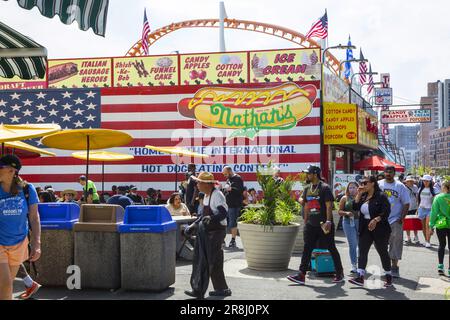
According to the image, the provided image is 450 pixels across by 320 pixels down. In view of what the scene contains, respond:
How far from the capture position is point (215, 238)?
24.0 feet

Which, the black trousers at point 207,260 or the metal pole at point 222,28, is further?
the metal pole at point 222,28

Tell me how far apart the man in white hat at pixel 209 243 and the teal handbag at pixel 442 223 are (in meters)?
3.94

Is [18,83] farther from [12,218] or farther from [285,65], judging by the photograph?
[12,218]

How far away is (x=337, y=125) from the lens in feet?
65.1

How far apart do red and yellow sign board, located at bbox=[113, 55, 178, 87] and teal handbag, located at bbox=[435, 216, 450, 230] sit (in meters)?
15.8

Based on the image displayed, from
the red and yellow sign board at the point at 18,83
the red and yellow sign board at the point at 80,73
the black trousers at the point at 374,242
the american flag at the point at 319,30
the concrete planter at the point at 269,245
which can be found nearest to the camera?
A: the black trousers at the point at 374,242

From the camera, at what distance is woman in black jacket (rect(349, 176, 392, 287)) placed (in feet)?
26.2

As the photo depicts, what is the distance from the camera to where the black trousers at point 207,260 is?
7.18 metres

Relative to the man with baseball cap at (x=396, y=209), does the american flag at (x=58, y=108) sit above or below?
above

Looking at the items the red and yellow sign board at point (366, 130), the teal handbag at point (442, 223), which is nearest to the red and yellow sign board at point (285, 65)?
the red and yellow sign board at point (366, 130)

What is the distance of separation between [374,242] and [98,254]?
13.1 ft

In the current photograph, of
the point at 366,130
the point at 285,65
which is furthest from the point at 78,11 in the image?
the point at 366,130

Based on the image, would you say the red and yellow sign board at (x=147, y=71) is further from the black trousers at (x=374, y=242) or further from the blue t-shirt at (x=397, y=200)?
the black trousers at (x=374, y=242)

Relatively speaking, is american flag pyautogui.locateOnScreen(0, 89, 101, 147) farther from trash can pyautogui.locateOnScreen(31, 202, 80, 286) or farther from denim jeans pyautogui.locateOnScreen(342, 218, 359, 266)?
denim jeans pyautogui.locateOnScreen(342, 218, 359, 266)
